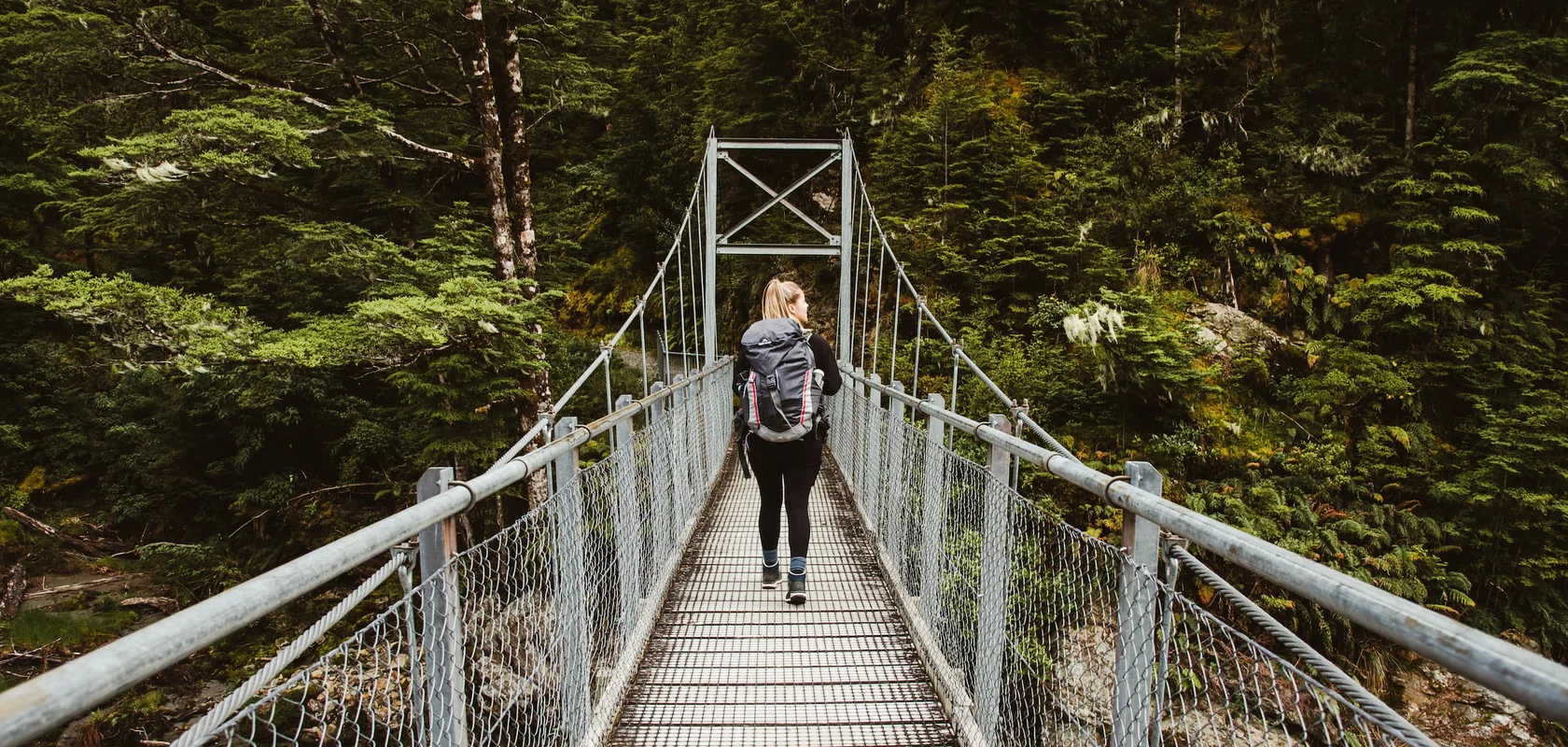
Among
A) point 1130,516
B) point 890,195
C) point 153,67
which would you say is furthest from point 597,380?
point 1130,516

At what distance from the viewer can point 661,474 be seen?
117 inches

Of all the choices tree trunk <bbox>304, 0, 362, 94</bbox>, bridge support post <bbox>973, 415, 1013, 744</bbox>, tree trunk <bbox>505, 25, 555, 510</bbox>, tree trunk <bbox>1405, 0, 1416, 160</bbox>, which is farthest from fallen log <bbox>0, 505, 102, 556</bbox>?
tree trunk <bbox>1405, 0, 1416, 160</bbox>

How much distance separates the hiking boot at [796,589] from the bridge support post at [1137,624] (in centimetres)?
174

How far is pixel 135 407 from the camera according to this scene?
8.78m

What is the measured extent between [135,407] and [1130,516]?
463 inches

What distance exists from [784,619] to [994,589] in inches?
46.0

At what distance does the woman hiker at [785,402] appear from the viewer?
2502 mm

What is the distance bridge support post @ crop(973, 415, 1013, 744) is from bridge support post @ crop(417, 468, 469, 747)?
1310 millimetres

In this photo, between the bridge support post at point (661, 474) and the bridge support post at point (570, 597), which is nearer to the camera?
the bridge support post at point (570, 597)

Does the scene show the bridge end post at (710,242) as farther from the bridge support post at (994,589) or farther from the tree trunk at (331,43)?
the bridge support post at (994,589)

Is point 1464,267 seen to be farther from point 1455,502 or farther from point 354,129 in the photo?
point 354,129

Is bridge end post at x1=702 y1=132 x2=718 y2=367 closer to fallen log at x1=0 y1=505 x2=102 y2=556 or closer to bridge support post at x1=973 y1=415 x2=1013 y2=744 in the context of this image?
bridge support post at x1=973 y1=415 x2=1013 y2=744

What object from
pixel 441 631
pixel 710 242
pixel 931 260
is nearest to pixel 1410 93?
pixel 931 260

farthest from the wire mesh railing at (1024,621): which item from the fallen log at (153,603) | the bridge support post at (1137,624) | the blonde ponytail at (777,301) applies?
the fallen log at (153,603)
